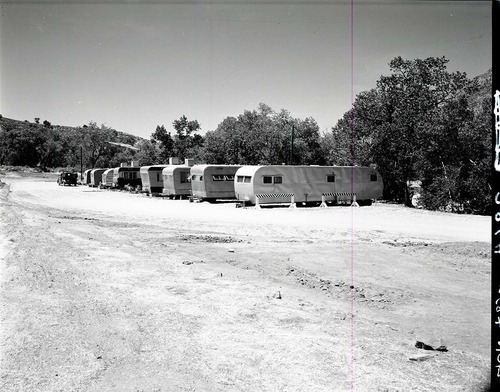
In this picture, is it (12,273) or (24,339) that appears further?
(12,273)

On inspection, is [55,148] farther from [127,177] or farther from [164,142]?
[127,177]

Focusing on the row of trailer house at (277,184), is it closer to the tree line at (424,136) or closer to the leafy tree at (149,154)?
the tree line at (424,136)

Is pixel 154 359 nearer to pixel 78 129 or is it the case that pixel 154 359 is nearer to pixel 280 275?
pixel 280 275

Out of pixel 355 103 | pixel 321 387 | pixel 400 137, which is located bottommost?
pixel 321 387

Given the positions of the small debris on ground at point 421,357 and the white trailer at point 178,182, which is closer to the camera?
the small debris on ground at point 421,357

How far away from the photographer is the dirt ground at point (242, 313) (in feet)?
14.8

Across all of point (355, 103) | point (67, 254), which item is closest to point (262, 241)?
point (67, 254)

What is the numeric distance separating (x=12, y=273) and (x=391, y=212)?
17565 millimetres

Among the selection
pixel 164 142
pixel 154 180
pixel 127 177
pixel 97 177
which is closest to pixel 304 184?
pixel 154 180

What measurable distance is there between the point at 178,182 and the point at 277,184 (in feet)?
32.1

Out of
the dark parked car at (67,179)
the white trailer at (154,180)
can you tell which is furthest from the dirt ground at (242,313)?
the dark parked car at (67,179)

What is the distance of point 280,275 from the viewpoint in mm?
8844

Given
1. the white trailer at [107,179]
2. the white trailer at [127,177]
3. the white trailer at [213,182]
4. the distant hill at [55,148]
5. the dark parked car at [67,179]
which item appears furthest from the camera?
the distant hill at [55,148]

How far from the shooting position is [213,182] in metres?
28.0
